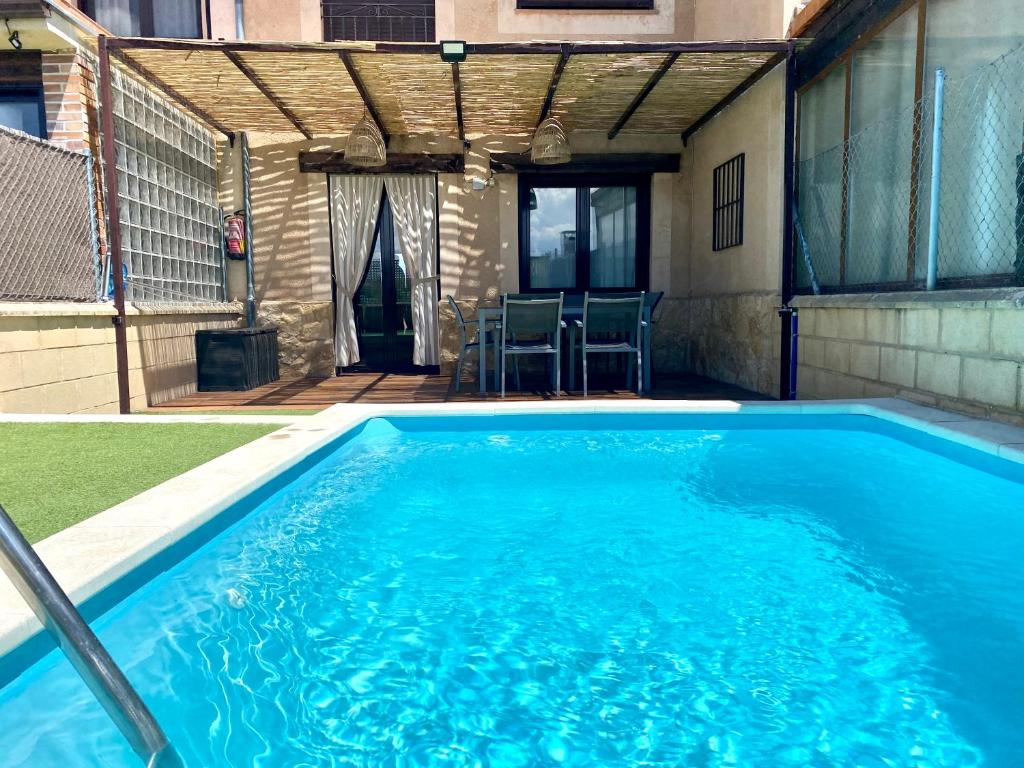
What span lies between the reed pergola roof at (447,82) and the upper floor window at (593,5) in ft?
4.60

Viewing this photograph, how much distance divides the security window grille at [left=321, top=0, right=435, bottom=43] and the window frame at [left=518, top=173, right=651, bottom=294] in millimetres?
2038

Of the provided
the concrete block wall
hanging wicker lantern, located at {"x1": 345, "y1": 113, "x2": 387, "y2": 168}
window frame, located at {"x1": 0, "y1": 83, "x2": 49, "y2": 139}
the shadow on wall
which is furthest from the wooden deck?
window frame, located at {"x1": 0, "y1": 83, "x2": 49, "y2": 139}

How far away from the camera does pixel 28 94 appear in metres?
6.01

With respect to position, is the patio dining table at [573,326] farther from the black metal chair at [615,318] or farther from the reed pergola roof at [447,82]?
the reed pergola roof at [447,82]

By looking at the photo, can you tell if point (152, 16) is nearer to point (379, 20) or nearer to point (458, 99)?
point (379, 20)

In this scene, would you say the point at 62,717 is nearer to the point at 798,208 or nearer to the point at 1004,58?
the point at 1004,58

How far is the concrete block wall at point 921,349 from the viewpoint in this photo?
3752 mm

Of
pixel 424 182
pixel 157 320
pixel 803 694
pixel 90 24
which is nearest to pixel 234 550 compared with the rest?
pixel 803 694

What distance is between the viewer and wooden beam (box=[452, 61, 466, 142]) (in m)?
5.86

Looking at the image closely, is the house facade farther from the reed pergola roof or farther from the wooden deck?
the wooden deck

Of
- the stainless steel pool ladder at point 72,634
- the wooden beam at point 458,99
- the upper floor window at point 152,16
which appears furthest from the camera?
the upper floor window at point 152,16

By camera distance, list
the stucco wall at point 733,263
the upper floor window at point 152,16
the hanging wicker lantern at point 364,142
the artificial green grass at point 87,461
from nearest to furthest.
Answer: the artificial green grass at point 87,461 → the stucco wall at point 733,263 → the hanging wicker lantern at point 364,142 → the upper floor window at point 152,16

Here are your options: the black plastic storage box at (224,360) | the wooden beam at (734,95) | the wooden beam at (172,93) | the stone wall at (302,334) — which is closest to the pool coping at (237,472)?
the black plastic storage box at (224,360)

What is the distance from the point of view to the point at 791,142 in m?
5.77
